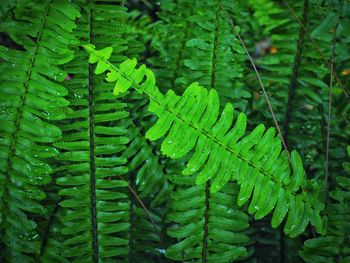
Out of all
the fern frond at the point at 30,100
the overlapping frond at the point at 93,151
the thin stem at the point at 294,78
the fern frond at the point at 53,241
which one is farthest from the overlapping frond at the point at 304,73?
the fern frond at the point at 53,241

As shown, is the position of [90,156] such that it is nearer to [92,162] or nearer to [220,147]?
[92,162]

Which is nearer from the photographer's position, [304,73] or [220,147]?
[220,147]

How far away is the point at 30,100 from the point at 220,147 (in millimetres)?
570

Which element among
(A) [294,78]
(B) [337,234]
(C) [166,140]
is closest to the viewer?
(C) [166,140]

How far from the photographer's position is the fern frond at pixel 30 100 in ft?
3.75

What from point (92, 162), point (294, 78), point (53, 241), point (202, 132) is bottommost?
point (53, 241)

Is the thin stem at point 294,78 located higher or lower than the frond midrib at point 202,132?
higher

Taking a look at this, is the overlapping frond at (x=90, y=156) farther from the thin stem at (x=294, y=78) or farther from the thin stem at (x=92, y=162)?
the thin stem at (x=294, y=78)

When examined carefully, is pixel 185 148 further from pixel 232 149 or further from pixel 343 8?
pixel 343 8

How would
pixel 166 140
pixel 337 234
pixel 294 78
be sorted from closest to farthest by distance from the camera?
pixel 166 140
pixel 337 234
pixel 294 78

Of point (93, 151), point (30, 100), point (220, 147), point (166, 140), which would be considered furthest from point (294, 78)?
point (30, 100)

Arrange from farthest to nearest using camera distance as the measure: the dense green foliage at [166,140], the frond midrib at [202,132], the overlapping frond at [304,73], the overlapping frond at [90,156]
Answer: the overlapping frond at [304,73]
the overlapping frond at [90,156]
the dense green foliage at [166,140]
the frond midrib at [202,132]

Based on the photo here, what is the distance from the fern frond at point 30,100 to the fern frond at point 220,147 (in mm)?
190

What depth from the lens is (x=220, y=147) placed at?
1094 millimetres
